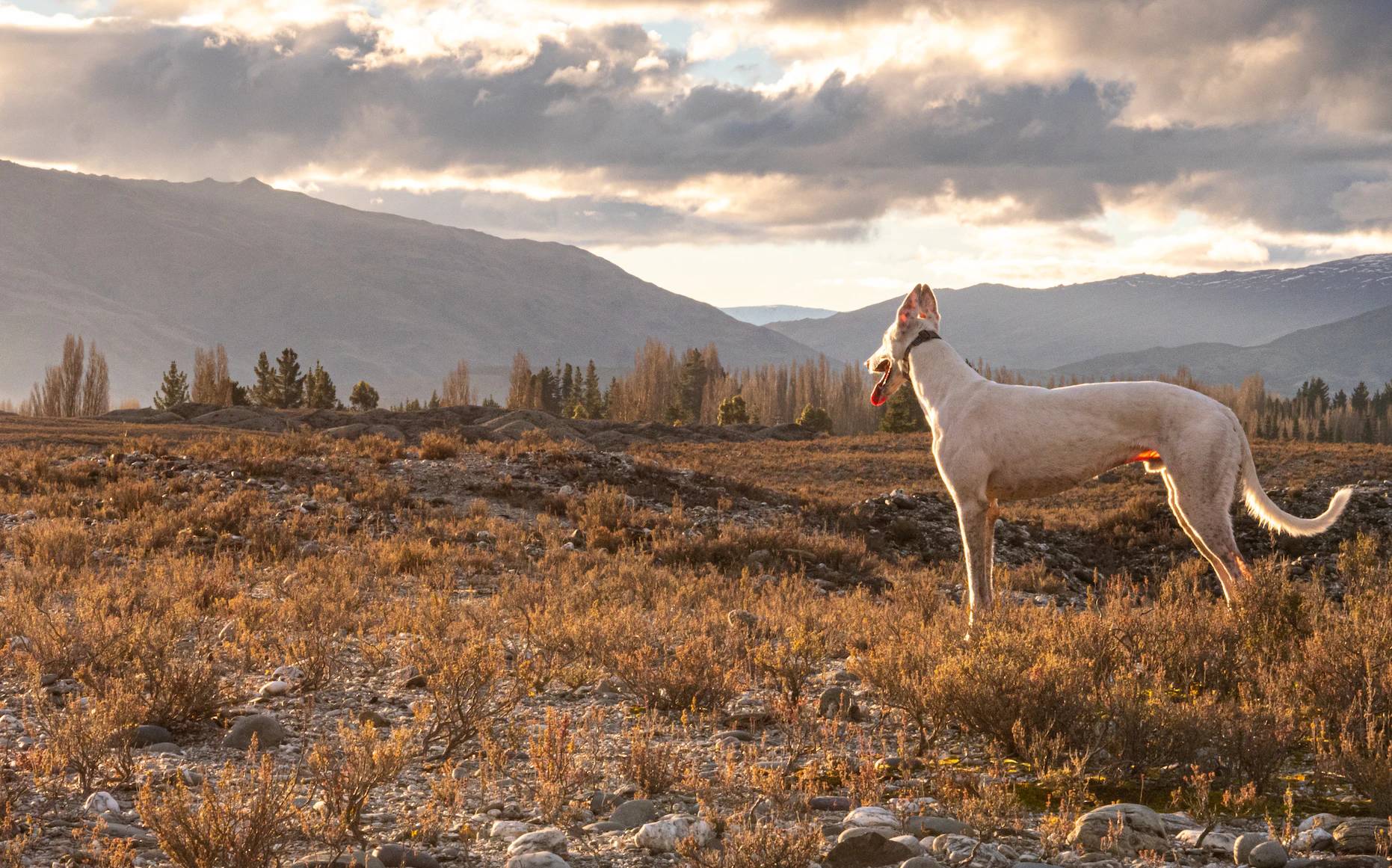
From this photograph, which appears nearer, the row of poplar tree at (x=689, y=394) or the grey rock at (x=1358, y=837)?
the grey rock at (x=1358, y=837)

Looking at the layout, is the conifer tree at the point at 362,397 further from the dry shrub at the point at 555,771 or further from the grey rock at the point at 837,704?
the dry shrub at the point at 555,771

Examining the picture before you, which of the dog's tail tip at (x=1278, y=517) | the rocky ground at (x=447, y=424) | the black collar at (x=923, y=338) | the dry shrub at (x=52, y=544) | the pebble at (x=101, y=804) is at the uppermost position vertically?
the rocky ground at (x=447, y=424)

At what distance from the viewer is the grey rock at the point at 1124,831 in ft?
11.5

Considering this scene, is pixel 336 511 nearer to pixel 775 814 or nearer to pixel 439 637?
pixel 439 637

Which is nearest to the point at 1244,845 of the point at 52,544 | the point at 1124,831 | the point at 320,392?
the point at 1124,831

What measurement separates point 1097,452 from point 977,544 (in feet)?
3.54

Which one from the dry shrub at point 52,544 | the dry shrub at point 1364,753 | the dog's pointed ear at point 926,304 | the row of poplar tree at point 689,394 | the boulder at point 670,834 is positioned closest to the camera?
the boulder at point 670,834

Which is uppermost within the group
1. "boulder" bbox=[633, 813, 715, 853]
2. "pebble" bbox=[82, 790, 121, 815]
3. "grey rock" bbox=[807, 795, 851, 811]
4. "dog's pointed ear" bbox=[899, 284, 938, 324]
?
"dog's pointed ear" bbox=[899, 284, 938, 324]

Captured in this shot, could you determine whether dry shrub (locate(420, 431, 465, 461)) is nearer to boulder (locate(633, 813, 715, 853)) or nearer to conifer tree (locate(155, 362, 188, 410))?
boulder (locate(633, 813, 715, 853))

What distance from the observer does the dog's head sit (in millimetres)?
7770

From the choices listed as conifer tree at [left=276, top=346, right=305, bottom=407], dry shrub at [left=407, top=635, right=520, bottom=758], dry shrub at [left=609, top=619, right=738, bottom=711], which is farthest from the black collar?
conifer tree at [left=276, top=346, right=305, bottom=407]

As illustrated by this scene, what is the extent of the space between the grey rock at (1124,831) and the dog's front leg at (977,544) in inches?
133

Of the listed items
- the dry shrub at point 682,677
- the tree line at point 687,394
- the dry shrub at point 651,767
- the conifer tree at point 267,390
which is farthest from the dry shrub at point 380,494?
the tree line at point 687,394

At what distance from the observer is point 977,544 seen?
282 inches
